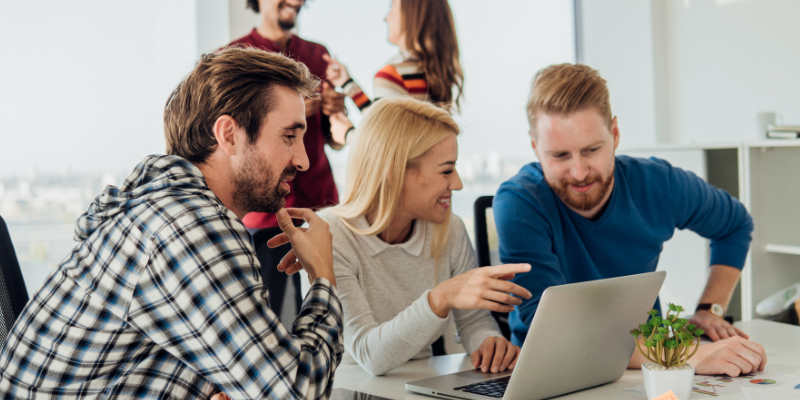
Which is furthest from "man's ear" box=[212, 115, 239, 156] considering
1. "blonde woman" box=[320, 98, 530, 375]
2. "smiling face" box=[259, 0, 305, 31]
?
"smiling face" box=[259, 0, 305, 31]

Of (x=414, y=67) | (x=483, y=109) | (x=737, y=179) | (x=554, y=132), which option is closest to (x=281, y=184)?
(x=554, y=132)

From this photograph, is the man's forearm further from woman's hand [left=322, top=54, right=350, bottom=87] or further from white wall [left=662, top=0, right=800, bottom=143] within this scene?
woman's hand [left=322, top=54, right=350, bottom=87]

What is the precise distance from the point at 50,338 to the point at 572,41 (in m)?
3.72

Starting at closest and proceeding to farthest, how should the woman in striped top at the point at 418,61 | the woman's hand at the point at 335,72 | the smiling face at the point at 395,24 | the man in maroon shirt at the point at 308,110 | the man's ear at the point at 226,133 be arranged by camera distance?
1. the man's ear at the point at 226,133
2. the man in maroon shirt at the point at 308,110
3. the woman's hand at the point at 335,72
4. the woman in striped top at the point at 418,61
5. the smiling face at the point at 395,24

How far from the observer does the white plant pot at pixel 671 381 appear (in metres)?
1.03

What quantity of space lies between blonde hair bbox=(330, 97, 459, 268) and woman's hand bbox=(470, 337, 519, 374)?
0.37m

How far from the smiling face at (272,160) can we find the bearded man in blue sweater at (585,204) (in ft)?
2.07

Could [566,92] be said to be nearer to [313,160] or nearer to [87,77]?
[313,160]

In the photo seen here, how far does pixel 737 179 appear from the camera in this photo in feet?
9.59

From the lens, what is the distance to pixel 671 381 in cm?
103

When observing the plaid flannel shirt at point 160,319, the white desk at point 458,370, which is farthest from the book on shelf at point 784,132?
the plaid flannel shirt at point 160,319

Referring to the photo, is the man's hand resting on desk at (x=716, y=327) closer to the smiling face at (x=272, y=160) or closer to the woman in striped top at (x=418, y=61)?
the smiling face at (x=272, y=160)

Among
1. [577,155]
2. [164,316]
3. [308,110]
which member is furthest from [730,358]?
[308,110]

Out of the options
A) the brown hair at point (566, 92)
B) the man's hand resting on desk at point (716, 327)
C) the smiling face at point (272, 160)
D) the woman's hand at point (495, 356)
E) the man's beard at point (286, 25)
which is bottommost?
the man's hand resting on desk at point (716, 327)
